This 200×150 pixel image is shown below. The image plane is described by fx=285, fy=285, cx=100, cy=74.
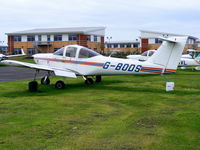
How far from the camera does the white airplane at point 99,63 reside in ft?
38.5

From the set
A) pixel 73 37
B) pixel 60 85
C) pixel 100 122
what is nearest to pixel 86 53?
pixel 60 85

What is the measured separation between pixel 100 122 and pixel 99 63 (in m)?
6.41

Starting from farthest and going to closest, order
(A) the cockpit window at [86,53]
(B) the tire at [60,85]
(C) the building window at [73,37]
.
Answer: (C) the building window at [73,37] < (A) the cockpit window at [86,53] < (B) the tire at [60,85]

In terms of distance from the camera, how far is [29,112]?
7.85m

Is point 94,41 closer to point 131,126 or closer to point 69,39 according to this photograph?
point 69,39

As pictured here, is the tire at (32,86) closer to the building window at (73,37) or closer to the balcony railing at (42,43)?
the building window at (73,37)

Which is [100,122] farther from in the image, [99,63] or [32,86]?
[99,63]

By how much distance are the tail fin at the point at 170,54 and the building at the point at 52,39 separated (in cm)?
4412

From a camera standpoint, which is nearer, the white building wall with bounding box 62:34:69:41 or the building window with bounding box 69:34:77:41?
the building window with bounding box 69:34:77:41

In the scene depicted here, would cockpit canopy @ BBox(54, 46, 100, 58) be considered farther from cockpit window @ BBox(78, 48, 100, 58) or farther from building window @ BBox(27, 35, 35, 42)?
building window @ BBox(27, 35, 35, 42)

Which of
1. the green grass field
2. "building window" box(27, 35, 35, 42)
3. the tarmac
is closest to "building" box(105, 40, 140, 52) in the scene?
"building window" box(27, 35, 35, 42)

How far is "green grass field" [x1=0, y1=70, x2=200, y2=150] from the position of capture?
5230 mm

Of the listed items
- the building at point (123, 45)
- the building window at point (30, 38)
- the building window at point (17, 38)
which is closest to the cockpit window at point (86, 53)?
the building window at point (30, 38)

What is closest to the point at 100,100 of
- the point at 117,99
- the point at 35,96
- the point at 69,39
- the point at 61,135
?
the point at 117,99
